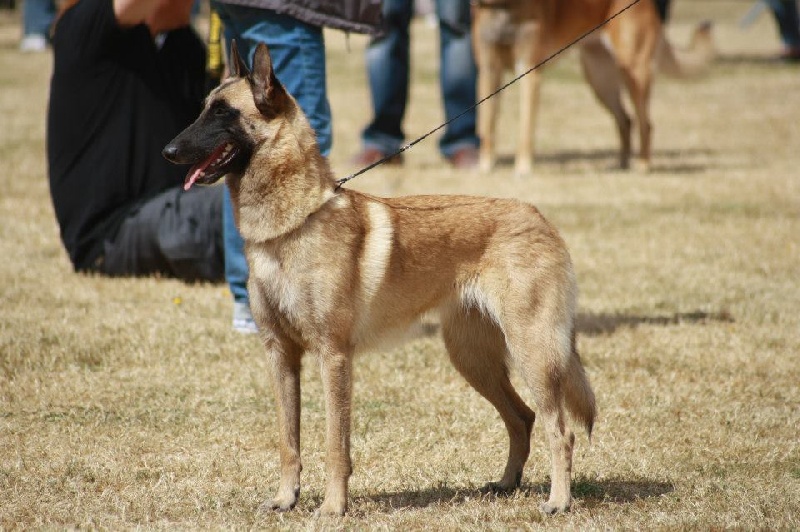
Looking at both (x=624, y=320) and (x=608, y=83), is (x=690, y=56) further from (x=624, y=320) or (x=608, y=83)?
(x=624, y=320)

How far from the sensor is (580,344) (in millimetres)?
5668

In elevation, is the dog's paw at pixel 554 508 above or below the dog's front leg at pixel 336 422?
below

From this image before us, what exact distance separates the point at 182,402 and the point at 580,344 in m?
2.08

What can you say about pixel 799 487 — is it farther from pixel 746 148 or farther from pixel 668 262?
pixel 746 148

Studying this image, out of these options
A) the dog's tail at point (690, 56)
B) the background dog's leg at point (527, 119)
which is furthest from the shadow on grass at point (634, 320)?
the dog's tail at point (690, 56)

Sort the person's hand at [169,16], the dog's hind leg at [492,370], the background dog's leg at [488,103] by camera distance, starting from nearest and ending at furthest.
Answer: the dog's hind leg at [492,370] → the person's hand at [169,16] → the background dog's leg at [488,103]

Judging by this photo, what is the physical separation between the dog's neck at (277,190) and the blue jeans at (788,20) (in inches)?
692

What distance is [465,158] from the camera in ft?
34.7

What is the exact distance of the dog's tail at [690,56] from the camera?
35.8ft

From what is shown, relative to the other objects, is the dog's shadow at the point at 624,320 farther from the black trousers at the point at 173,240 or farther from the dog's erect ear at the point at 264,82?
the dog's erect ear at the point at 264,82

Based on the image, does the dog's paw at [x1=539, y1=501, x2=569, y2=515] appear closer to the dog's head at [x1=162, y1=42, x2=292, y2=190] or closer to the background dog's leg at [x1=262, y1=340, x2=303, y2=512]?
the background dog's leg at [x1=262, y1=340, x2=303, y2=512]

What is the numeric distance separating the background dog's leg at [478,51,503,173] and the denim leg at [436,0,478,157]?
0.22 m

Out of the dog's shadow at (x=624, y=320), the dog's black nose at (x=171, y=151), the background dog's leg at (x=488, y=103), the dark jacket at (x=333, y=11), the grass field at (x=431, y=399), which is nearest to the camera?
the dog's black nose at (x=171, y=151)

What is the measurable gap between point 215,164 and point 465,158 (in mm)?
7296
